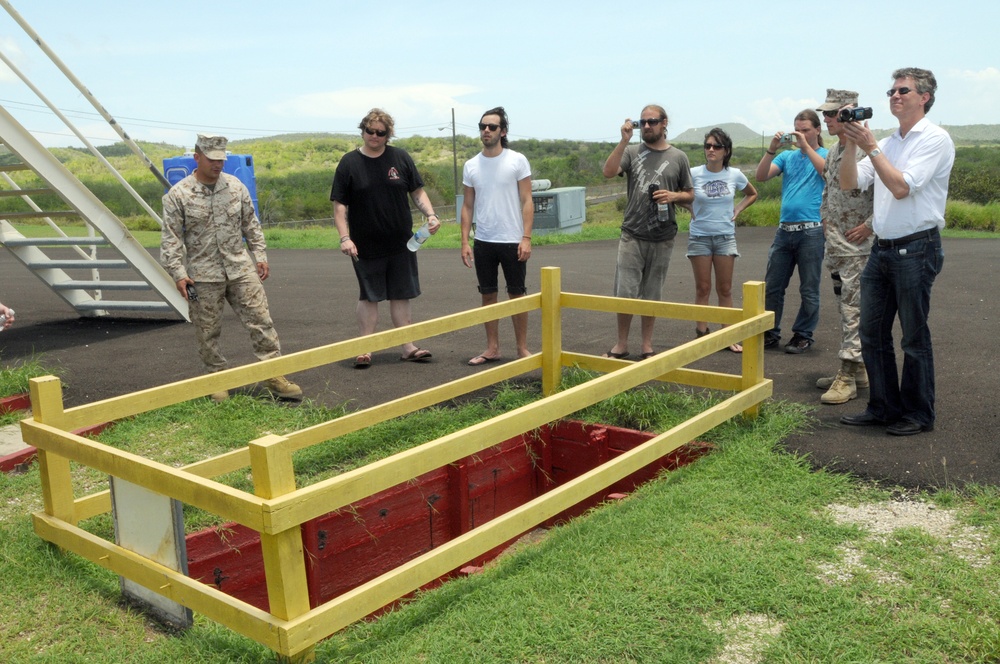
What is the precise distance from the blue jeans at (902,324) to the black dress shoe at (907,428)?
27 mm

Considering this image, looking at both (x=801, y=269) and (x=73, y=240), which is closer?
(x=801, y=269)

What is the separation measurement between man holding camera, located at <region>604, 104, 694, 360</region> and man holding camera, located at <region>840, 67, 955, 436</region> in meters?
1.73

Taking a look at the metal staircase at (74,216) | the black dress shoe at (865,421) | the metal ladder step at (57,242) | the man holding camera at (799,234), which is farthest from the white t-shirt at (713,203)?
the metal ladder step at (57,242)

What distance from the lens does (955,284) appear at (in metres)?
11.6

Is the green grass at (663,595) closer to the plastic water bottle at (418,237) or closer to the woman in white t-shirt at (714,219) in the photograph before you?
the woman in white t-shirt at (714,219)

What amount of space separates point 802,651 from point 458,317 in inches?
117

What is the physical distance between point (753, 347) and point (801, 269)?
2.29 meters

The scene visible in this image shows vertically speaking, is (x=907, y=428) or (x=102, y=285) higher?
(x=102, y=285)

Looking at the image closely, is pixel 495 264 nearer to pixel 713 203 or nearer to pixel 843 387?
pixel 713 203

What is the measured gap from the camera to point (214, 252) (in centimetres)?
672

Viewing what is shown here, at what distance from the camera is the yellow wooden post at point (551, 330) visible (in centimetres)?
630

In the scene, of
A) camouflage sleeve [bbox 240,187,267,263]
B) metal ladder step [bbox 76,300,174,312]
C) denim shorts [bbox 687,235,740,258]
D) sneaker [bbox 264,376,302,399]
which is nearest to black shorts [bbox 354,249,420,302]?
camouflage sleeve [bbox 240,187,267,263]

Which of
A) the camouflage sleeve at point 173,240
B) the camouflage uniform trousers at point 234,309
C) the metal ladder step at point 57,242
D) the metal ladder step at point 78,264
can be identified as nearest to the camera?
the camouflage sleeve at point 173,240

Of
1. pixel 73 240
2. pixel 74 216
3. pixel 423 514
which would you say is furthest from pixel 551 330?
pixel 73 240
